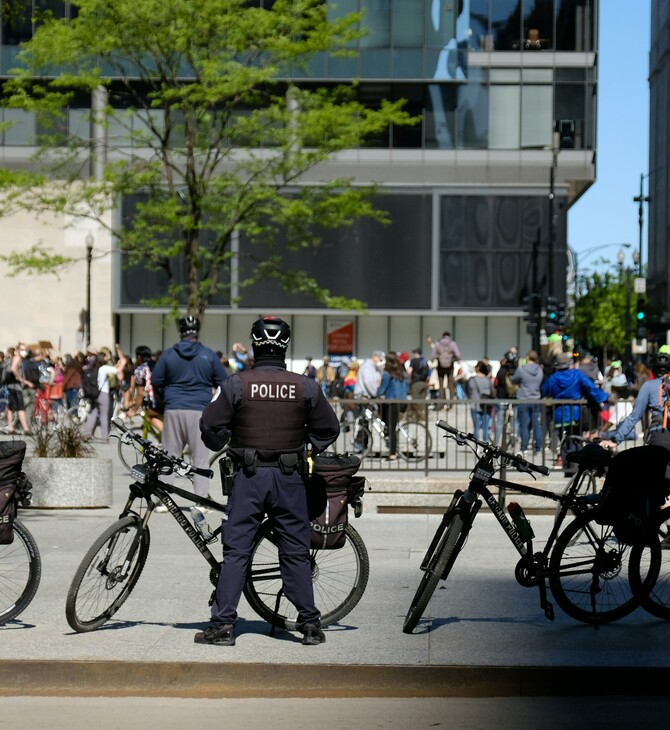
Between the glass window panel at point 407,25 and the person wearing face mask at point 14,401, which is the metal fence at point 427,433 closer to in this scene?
the person wearing face mask at point 14,401

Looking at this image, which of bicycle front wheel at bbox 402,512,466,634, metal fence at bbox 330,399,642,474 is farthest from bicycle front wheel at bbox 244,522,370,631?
metal fence at bbox 330,399,642,474

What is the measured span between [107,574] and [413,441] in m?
9.62

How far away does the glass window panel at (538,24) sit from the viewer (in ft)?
173

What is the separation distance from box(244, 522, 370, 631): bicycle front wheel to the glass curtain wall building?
43034 mm

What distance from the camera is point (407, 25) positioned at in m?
51.5

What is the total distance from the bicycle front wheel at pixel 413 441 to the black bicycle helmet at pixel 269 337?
9449 millimetres

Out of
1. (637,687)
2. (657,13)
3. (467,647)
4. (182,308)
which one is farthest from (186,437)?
(657,13)

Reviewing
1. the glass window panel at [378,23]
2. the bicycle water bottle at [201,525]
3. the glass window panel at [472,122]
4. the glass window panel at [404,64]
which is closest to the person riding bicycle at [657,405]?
the bicycle water bottle at [201,525]

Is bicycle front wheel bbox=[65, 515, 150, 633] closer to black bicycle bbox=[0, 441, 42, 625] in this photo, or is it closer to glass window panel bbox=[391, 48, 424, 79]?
black bicycle bbox=[0, 441, 42, 625]

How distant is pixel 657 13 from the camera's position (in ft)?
398

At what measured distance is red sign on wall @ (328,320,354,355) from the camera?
53.2m

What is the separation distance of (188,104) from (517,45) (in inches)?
1056

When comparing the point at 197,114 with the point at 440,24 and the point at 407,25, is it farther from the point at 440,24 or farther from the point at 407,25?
the point at 440,24

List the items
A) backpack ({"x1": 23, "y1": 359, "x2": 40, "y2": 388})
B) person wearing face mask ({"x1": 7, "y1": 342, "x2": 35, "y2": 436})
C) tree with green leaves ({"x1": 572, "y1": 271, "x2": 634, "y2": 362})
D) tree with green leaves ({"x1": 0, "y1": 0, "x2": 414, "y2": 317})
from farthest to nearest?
tree with green leaves ({"x1": 572, "y1": 271, "x2": 634, "y2": 362}) < backpack ({"x1": 23, "y1": 359, "x2": 40, "y2": 388}) < person wearing face mask ({"x1": 7, "y1": 342, "x2": 35, "y2": 436}) < tree with green leaves ({"x1": 0, "y1": 0, "x2": 414, "y2": 317})
